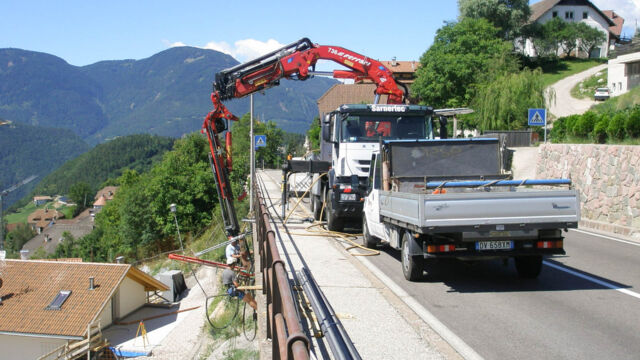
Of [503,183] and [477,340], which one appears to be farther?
[503,183]

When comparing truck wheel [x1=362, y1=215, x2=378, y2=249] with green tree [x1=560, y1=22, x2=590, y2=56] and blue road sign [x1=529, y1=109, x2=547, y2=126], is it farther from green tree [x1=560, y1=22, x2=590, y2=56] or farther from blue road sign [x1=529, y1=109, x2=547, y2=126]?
green tree [x1=560, y1=22, x2=590, y2=56]

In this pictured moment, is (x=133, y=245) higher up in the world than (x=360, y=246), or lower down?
lower down

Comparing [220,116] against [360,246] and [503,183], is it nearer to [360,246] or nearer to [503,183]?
[360,246]

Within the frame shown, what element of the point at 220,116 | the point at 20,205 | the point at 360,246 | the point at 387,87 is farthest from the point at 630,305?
the point at 20,205

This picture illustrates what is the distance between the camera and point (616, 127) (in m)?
18.3

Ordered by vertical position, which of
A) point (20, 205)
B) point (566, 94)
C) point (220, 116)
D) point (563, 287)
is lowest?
point (20, 205)

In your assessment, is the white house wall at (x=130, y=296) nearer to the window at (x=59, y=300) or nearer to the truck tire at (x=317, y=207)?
the window at (x=59, y=300)

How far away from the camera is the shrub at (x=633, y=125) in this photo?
692 inches

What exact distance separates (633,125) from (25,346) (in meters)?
31.2

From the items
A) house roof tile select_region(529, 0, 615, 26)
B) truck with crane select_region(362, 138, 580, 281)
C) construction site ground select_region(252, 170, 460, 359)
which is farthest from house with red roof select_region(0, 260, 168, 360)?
house roof tile select_region(529, 0, 615, 26)

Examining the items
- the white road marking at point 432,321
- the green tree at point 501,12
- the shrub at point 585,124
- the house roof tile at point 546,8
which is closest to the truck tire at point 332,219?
the white road marking at point 432,321

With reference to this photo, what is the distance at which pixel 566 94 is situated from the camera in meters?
56.2

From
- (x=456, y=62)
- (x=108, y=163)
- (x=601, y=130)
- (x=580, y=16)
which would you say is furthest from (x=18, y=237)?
(x=601, y=130)

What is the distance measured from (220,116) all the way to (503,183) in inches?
367
